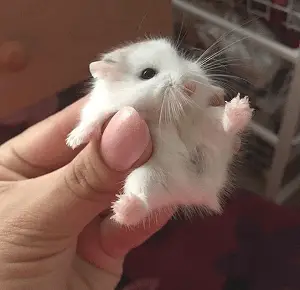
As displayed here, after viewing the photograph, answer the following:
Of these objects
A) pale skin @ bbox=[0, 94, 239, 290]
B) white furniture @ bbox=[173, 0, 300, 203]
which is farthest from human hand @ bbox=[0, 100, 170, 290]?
white furniture @ bbox=[173, 0, 300, 203]

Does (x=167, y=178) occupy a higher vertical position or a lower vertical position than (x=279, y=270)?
higher

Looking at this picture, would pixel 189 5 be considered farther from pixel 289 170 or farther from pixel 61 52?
pixel 289 170

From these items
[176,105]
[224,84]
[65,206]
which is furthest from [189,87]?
[224,84]

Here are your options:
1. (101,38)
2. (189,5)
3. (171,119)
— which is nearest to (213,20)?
(189,5)

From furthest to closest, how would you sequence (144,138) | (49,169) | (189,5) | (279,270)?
(189,5) → (279,270) → (49,169) → (144,138)

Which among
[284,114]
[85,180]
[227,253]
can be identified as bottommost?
[227,253]

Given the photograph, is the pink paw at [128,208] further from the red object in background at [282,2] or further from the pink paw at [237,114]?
the red object in background at [282,2]

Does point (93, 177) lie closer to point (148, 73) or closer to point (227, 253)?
point (148, 73)
